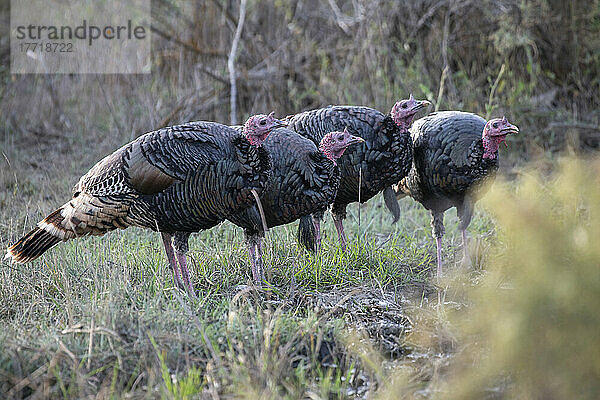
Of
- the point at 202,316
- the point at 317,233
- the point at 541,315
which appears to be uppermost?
the point at 541,315

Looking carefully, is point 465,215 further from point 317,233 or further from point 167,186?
point 167,186

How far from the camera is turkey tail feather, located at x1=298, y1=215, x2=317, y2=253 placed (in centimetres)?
454

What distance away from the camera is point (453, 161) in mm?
4496

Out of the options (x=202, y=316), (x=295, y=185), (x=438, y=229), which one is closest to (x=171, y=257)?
(x=202, y=316)

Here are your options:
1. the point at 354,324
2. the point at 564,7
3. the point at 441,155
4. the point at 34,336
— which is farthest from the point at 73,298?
the point at 564,7

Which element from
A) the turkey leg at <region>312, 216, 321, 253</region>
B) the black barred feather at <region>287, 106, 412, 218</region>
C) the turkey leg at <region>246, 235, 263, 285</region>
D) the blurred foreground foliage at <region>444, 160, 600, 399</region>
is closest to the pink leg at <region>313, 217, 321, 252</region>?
the turkey leg at <region>312, 216, 321, 253</region>

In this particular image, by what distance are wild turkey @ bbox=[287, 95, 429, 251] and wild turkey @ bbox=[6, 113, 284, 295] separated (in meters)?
0.81

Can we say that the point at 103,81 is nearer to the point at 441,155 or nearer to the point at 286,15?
the point at 286,15

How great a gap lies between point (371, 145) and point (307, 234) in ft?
2.52

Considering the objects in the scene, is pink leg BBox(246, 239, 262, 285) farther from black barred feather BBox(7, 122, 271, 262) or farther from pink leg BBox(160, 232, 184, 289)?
pink leg BBox(160, 232, 184, 289)

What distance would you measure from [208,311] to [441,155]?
6.43 ft

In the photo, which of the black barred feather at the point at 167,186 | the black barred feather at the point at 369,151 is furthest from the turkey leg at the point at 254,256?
the black barred feather at the point at 369,151

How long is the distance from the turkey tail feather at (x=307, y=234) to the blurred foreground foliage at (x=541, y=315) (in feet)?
6.75

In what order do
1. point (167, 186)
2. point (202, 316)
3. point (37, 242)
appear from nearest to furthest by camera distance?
point (202, 316) < point (167, 186) < point (37, 242)
